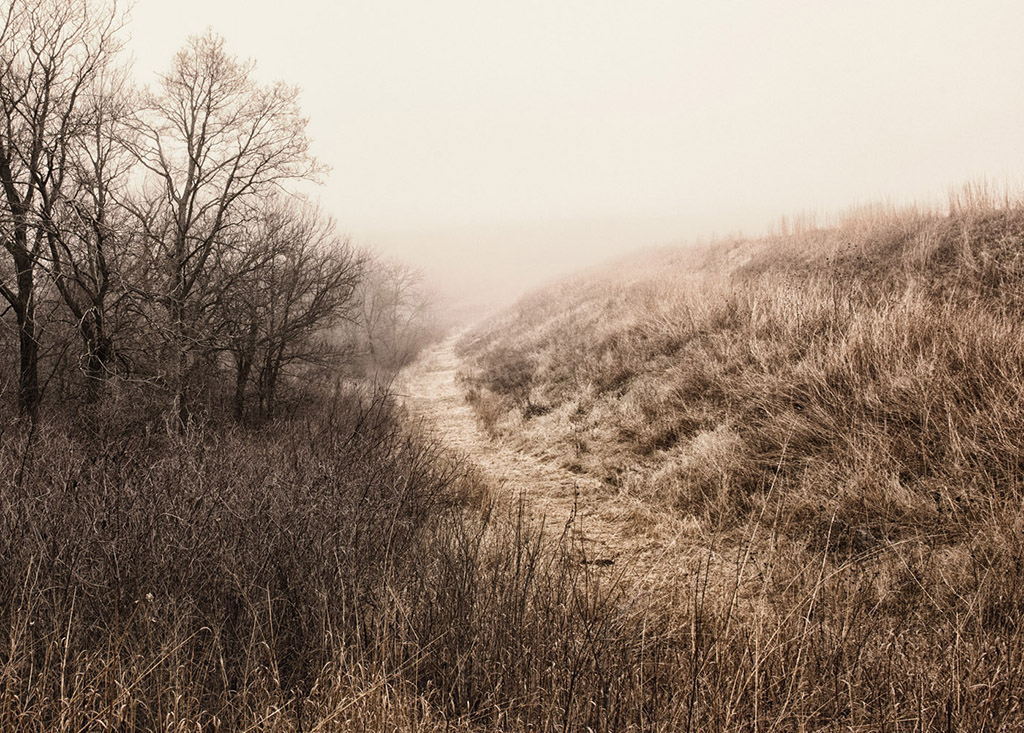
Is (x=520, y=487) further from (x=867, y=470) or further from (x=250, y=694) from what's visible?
(x=250, y=694)

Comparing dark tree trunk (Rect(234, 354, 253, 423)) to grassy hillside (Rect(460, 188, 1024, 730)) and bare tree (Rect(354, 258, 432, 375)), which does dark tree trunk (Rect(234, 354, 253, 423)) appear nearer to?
grassy hillside (Rect(460, 188, 1024, 730))

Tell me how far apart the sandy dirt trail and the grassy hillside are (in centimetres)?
28

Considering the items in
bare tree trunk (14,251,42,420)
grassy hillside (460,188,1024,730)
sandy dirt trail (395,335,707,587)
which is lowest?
sandy dirt trail (395,335,707,587)

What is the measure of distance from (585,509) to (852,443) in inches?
105

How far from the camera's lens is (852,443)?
423cm

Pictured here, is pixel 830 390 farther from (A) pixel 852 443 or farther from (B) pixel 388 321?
(B) pixel 388 321

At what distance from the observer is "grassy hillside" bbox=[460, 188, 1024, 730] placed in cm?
204

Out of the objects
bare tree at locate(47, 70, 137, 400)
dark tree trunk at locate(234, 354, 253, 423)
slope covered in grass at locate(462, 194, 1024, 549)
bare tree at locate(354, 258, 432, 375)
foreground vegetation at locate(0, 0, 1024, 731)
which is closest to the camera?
foreground vegetation at locate(0, 0, 1024, 731)

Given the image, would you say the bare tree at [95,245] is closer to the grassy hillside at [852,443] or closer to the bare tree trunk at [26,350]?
the bare tree trunk at [26,350]

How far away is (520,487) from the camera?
6375 mm

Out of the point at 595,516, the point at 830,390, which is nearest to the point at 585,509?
the point at 595,516

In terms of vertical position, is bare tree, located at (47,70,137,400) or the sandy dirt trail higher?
bare tree, located at (47,70,137,400)

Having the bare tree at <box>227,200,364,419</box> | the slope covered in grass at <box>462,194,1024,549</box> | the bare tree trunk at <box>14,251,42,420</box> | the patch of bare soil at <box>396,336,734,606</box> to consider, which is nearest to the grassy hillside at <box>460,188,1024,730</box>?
the slope covered in grass at <box>462,194,1024,549</box>

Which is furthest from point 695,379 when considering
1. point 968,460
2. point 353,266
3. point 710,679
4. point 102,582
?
point 353,266
